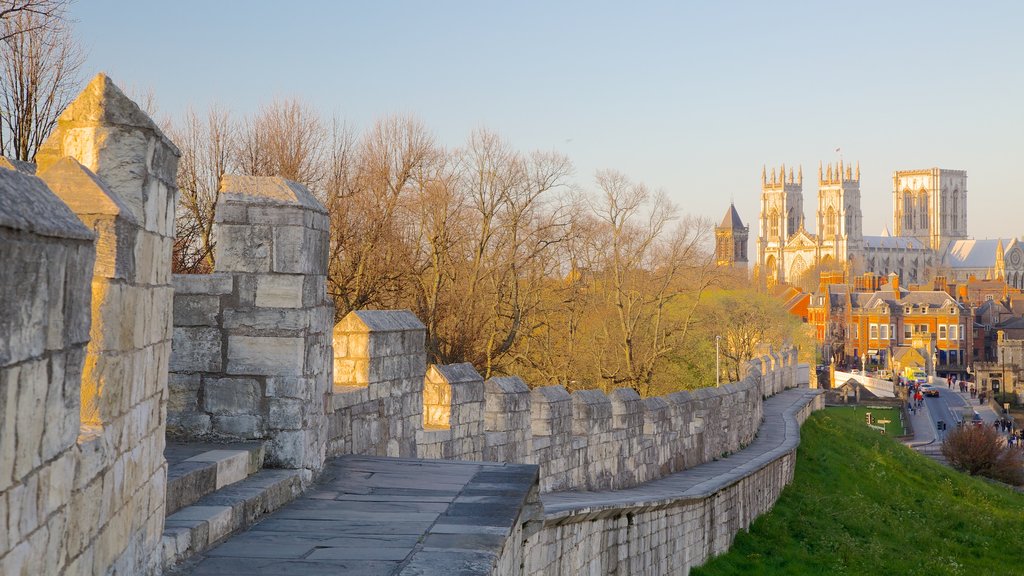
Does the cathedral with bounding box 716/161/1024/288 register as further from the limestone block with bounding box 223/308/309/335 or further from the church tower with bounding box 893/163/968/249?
the limestone block with bounding box 223/308/309/335

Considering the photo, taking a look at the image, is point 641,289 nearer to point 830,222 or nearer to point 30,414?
point 30,414

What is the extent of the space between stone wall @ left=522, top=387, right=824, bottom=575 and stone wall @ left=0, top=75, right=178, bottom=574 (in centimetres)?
321

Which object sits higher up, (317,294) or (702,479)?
(317,294)

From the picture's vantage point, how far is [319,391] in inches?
272

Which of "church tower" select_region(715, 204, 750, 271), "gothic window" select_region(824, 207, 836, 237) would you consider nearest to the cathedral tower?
"gothic window" select_region(824, 207, 836, 237)

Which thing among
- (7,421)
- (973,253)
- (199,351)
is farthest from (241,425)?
(973,253)

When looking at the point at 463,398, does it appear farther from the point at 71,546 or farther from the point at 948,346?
the point at 948,346

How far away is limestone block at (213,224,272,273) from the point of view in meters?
6.62

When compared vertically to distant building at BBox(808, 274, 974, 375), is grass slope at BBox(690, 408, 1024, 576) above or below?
below

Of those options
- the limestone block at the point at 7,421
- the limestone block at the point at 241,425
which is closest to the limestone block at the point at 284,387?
the limestone block at the point at 241,425

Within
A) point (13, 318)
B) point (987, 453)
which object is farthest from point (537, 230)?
point (13, 318)

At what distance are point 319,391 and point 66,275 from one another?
396 cm

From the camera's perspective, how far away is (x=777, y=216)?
529 ft

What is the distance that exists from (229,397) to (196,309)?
534 millimetres
